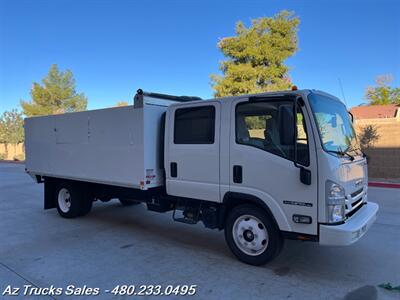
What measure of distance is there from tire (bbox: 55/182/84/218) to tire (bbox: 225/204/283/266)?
4054mm

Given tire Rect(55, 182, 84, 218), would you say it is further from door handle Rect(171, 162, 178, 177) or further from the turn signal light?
the turn signal light

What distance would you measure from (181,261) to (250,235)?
42.9 inches

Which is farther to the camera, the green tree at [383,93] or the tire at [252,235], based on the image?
the green tree at [383,93]

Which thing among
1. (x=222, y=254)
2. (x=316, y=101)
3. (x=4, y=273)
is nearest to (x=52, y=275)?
(x=4, y=273)

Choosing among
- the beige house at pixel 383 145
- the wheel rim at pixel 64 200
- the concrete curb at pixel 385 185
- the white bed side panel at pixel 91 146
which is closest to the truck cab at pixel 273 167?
the white bed side panel at pixel 91 146

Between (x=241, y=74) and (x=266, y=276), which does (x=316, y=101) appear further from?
(x=241, y=74)

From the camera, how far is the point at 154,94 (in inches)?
228

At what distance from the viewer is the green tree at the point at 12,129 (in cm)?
4069

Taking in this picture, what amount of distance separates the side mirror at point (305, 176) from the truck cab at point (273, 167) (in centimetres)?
1

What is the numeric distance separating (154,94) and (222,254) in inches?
112

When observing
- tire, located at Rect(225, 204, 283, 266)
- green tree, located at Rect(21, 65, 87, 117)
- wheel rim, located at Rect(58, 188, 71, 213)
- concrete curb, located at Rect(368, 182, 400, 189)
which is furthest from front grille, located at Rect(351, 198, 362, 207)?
green tree, located at Rect(21, 65, 87, 117)

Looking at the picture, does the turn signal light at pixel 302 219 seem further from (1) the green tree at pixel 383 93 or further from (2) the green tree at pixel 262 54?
(1) the green tree at pixel 383 93

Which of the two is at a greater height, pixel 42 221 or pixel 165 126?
pixel 165 126

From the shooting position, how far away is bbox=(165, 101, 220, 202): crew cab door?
16.3ft
